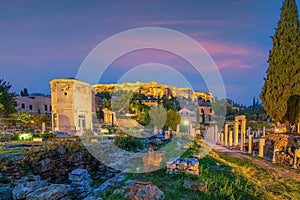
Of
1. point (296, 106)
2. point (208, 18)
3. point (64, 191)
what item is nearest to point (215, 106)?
point (296, 106)

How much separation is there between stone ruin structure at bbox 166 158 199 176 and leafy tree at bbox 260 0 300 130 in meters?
8.91

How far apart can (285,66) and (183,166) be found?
9.70m

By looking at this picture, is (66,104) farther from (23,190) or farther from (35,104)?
(35,104)

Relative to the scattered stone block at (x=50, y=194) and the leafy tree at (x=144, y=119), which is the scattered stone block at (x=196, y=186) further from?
the leafy tree at (x=144, y=119)

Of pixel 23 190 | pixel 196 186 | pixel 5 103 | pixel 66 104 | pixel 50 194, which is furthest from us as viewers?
pixel 66 104

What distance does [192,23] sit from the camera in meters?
10.3

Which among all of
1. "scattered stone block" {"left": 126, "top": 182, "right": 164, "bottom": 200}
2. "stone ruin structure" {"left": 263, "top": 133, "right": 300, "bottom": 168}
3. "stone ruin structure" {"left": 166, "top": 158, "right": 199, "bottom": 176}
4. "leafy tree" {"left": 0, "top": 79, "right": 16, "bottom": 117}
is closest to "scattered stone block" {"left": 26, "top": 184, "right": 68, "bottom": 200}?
"scattered stone block" {"left": 126, "top": 182, "right": 164, "bottom": 200}

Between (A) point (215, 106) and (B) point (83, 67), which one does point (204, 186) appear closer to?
(B) point (83, 67)

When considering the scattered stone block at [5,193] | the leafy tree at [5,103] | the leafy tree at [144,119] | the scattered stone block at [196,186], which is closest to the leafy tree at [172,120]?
the leafy tree at [144,119]

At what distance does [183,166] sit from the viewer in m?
4.71

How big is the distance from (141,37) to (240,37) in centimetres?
703

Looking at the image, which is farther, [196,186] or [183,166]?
[183,166]

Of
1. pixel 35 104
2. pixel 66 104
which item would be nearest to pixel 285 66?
pixel 66 104

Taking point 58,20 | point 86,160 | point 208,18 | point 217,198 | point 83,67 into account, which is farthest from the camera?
point 58,20
